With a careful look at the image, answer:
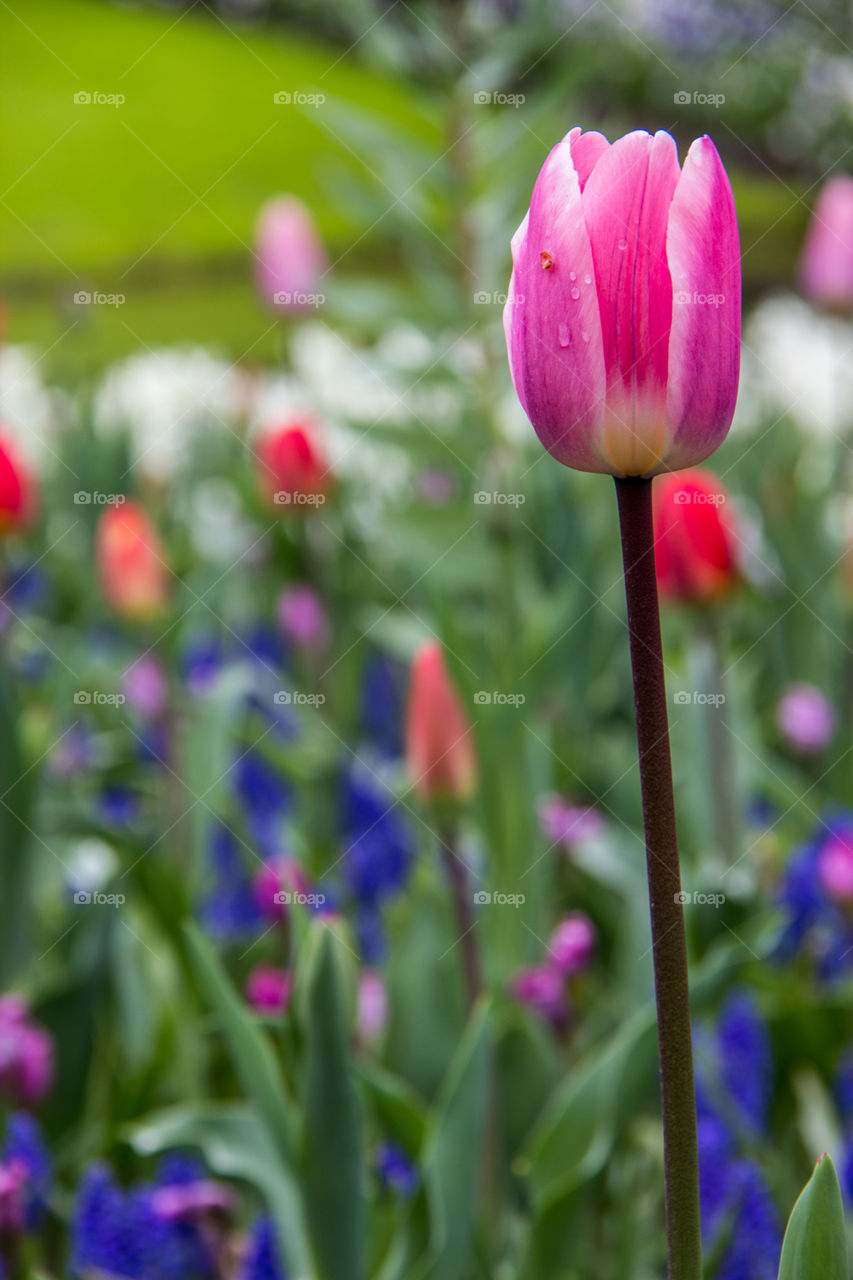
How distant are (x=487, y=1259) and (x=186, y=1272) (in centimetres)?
16

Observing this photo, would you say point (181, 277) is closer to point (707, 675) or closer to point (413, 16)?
point (413, 16)

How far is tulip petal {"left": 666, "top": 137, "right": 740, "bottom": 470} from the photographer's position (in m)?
0.36

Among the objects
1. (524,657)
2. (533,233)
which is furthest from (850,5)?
(533,233)

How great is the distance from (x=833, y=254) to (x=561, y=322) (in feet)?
4.93

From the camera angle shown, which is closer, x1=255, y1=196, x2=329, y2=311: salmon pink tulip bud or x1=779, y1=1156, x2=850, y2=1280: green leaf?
x1=779, y1=1156, x2=850, y2=1280: green leaf

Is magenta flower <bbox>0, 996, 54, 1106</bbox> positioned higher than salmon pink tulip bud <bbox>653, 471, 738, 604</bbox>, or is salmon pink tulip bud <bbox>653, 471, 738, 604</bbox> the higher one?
salmon pink tulip bud <bbox>653, 471, 738, 604</bbox>

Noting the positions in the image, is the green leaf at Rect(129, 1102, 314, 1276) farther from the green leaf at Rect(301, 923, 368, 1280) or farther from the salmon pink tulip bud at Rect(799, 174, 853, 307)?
the salmon pink tulip bud at Rect(799, 174, 853, 307)

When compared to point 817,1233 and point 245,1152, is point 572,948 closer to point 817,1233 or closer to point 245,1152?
point 245,1152

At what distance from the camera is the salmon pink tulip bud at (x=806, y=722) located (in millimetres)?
1210

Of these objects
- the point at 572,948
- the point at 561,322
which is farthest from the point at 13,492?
the point at 561,322

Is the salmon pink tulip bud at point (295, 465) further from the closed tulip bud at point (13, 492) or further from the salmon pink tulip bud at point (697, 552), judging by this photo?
the salmon pink tulip bud at point (697, 552)

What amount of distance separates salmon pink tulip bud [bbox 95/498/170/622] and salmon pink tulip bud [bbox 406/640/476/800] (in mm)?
564

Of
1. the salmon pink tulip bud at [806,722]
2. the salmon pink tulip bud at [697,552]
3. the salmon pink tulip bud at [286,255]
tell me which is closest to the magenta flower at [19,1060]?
the salmon pink tulip bud at [697,552]

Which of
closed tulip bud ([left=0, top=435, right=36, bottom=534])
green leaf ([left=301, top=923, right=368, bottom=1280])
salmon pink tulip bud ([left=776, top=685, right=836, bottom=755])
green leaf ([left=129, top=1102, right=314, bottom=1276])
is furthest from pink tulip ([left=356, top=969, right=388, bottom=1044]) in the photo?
closed tulip bud ([left=0, top=435, right=36, bottom=534])
